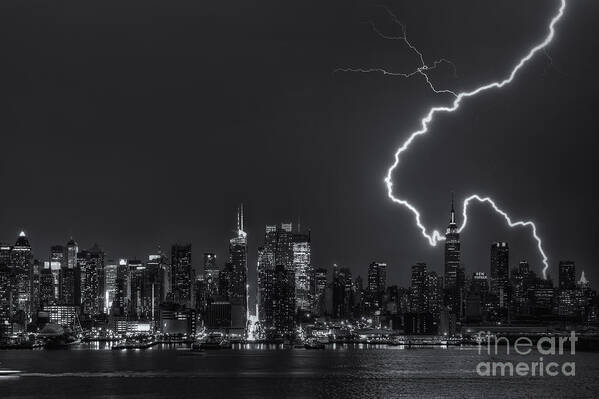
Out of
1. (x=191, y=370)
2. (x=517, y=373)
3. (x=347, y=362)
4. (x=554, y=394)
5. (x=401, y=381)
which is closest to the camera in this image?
(x=554, y=394)

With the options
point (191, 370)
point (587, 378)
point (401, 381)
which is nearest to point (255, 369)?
point (191, 370)

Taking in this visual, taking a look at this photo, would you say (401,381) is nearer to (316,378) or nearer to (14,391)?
(316,378)

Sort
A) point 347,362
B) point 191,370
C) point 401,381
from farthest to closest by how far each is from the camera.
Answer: point 347,362, point 191,370, point 401,381

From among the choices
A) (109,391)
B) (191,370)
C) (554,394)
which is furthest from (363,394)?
(191,370)

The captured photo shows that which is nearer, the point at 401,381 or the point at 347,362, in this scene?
the point at 401,381

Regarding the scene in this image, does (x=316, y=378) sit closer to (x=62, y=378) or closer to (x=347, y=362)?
(x=62, y=378)

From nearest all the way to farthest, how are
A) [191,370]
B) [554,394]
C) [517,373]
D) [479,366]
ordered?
[554,394]
[517,373]
[191,370]
[479,366]

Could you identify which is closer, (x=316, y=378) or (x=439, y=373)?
(x=316, y=378)

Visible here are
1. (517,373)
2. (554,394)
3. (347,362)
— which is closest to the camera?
(554,394)
